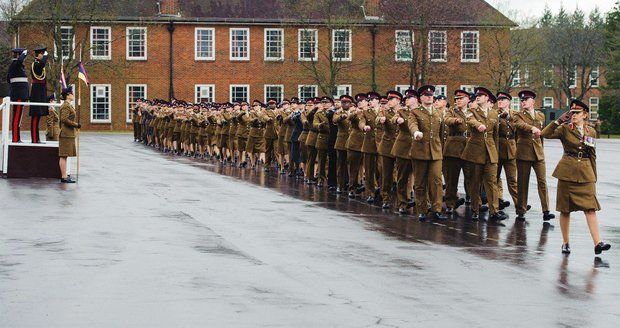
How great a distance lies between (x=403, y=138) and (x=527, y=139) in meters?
1.94

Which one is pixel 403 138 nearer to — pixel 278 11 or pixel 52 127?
pixel 52 127

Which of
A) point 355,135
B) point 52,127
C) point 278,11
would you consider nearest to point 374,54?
point 278,11

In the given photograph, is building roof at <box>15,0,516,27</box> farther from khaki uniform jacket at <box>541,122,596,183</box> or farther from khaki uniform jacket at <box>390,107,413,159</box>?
khaki uniform jacket at <box>541,122,596,183</box>

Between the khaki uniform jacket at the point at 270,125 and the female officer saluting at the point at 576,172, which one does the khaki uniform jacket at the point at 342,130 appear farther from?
the female officer saluting at the point at 576,172

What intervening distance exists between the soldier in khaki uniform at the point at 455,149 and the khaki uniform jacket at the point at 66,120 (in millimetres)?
8084

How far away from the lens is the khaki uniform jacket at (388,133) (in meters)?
18.8

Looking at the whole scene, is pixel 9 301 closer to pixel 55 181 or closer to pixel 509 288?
pixel 509 288

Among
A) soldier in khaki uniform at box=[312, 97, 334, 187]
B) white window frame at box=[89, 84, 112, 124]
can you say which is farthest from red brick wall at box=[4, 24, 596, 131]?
soldier in khaki uniform at box=[312, 97, 334, 187]

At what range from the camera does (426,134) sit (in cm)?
1697

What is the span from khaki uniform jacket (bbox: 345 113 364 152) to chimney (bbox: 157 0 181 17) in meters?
44.8

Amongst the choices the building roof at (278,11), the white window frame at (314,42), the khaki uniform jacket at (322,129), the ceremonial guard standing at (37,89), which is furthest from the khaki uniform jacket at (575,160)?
the white window frame at (314,42)

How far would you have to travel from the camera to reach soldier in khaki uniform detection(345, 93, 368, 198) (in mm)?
20750

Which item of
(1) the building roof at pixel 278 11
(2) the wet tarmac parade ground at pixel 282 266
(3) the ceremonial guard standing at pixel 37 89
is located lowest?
(2) the wet tarmac parade ground at pixel 282 266

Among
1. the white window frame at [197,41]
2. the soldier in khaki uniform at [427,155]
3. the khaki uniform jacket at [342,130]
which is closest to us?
the soldier in khaki uniform at [427,155]
